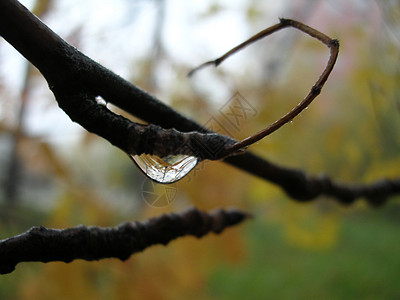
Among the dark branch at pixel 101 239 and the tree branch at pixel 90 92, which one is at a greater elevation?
the tree branch at pixel 90 92

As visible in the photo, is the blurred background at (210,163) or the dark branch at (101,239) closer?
the dark branch at (101,239)

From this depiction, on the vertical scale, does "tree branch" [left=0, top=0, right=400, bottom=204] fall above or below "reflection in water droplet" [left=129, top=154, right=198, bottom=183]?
above

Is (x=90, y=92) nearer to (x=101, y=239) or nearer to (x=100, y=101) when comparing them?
(x=100, y=101)

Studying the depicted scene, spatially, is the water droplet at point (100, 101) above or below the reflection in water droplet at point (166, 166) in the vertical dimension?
above

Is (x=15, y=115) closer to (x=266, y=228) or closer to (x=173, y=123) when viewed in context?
(x=173, y=123)

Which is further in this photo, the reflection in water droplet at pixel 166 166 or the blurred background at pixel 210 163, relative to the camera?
the blurred background at pixel 210 163
